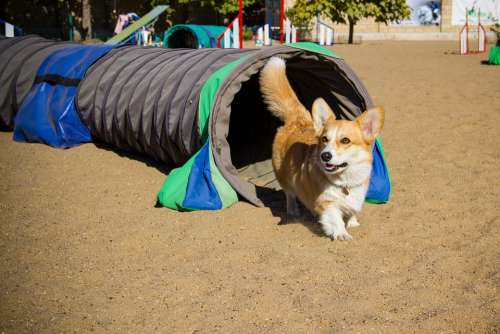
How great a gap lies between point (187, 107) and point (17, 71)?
417 cm

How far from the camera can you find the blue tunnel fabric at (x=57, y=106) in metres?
7.05

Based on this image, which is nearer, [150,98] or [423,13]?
[150,98]

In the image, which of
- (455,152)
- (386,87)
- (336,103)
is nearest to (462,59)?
(386,87)

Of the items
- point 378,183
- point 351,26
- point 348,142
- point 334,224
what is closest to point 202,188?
point 334,224

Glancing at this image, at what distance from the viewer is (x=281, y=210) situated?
470 centimetres

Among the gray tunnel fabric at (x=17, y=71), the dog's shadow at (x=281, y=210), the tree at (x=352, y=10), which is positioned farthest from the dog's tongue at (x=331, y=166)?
the tree at (x=352, y=10)

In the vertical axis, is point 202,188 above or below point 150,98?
below

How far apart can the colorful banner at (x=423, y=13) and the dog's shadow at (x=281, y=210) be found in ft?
77.2

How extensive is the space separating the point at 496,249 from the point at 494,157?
8.40ft

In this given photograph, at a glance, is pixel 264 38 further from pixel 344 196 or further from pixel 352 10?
pixel 344 196

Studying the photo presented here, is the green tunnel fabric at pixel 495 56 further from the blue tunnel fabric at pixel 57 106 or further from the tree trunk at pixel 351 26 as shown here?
the tree trunk at pixel 351 26


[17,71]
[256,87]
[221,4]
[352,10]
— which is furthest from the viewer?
[221,4]

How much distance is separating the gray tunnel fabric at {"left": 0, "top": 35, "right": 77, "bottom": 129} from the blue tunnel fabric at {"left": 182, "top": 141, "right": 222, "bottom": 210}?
169 inches

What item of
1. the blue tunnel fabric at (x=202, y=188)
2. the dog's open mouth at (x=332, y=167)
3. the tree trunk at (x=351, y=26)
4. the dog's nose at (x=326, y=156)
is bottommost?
the blue tunnel fabric at (x=202, y=188)
